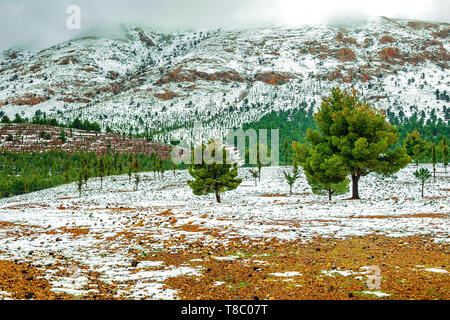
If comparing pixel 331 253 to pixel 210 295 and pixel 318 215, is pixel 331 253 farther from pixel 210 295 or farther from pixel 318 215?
pixel 318 215

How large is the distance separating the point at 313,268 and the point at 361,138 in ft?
66.7

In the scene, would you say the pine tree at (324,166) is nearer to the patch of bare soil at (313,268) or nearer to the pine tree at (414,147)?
the patch of bare soil at (313,268)

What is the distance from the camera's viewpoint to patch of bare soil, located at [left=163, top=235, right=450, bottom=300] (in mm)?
6855

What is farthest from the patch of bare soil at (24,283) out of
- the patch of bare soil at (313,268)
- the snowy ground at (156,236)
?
the patch of bare soil at (313,268)

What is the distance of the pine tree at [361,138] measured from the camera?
2690 centimetres

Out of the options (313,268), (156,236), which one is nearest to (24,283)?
(313,268)

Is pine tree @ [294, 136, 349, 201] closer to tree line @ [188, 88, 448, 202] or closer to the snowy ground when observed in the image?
tree line @ [188, 88, 448, 202]

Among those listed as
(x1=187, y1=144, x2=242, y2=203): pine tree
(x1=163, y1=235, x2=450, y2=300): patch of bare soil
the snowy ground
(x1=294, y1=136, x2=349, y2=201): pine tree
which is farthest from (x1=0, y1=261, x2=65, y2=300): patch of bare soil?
(x1=187, y1=144, x2=242, y2=203): pine tree

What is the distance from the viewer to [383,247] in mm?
11375

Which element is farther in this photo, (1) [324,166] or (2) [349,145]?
(2) [349,145]

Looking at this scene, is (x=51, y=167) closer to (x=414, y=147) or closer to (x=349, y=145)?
(x=414, y=147)

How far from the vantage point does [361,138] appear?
26547 millimetres

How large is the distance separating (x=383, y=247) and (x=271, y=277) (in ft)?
18.1
